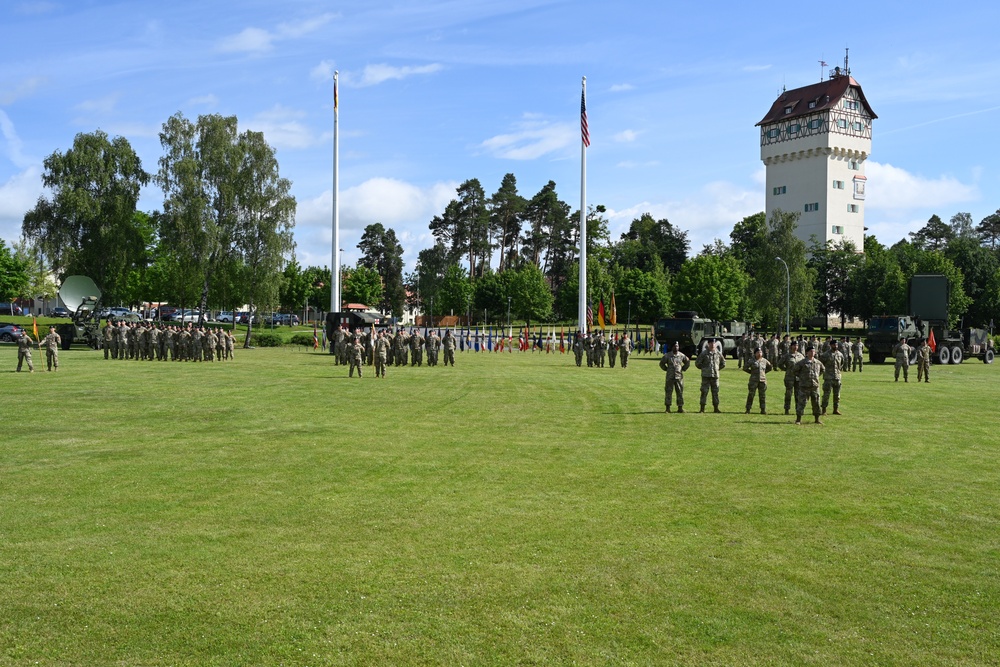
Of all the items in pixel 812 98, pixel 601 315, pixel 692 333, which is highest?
pixel 812 98

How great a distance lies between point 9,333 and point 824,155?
282 ft

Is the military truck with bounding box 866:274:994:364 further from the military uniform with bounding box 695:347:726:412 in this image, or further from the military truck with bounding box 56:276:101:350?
the military truck with bounding box 56:276:101:350

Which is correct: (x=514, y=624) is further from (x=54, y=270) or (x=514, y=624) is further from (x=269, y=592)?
(x=54, y=270)

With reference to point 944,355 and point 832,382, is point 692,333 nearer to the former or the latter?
point 944,355

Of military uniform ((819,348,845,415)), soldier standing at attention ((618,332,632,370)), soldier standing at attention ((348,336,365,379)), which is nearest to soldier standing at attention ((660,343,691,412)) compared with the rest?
military uniform ((819,348,845,415))

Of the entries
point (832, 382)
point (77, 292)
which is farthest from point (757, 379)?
point (77, 292)

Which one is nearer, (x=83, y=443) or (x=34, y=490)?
(x=34, y=490)

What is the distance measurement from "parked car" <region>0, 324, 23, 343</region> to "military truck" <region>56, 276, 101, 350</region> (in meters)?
8.30

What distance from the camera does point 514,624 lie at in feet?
20.8

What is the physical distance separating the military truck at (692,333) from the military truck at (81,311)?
101 feet

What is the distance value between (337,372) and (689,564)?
24985 mm

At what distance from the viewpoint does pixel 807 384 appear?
17.5 m

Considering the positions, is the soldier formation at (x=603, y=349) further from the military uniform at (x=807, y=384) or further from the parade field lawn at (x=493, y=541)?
the parade field lawn at (x=493, y=541)

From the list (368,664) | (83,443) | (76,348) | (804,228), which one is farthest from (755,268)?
(368,664)
